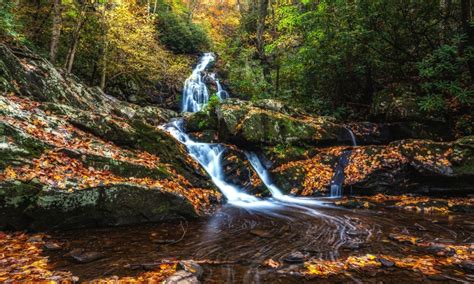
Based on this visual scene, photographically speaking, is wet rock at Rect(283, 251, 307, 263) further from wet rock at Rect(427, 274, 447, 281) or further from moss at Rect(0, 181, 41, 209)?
moss at Rect(0, 181, 41, 209)

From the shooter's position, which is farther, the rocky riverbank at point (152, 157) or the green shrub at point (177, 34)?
the green shrub at point (177, 34)

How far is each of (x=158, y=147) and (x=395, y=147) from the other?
26.4 ft

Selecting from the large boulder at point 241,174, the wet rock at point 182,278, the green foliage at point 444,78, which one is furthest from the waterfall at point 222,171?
the green foliage at point 444,78

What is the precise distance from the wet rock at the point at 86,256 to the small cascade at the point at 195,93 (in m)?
16.6

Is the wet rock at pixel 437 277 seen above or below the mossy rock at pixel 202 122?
below

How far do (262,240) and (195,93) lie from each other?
1747 cm

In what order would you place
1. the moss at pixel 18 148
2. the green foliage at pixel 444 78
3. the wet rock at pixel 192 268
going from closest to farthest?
the wet rock at pixel 192 268 → the moss at pixel 18 148 → the green foliage at pixel 444 78

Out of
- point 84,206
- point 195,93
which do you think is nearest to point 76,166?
point 84,206

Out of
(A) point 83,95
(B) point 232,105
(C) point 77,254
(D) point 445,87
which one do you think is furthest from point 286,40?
(C) point 77,254

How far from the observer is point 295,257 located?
420 cm

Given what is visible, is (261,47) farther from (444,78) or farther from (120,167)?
(120,167)

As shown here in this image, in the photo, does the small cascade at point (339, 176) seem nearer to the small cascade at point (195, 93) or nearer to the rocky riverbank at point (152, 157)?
the rocky riverbank at point (152, 157)

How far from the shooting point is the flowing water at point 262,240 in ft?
12.1

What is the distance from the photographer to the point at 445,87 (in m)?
10.8
